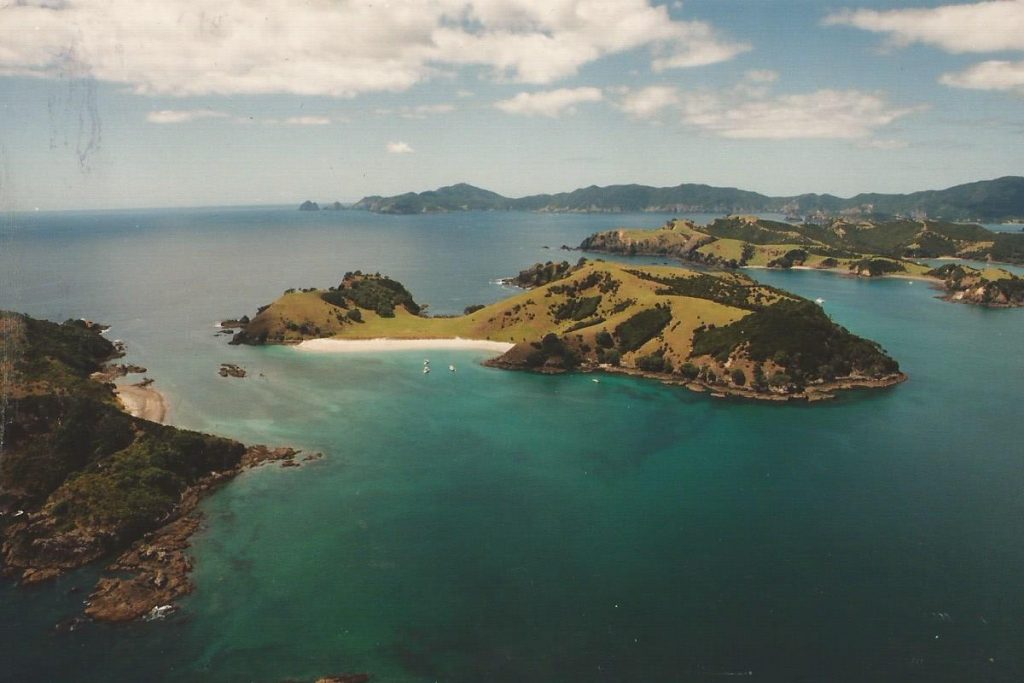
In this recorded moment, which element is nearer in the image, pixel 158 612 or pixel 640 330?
pixel 158 612

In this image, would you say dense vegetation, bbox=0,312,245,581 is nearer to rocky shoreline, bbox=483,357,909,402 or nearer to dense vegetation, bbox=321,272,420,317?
rocky shoreline, bbox=483,357,909,402

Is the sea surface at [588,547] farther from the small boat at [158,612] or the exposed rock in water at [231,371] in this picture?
the exposed rock in water at [231,371]

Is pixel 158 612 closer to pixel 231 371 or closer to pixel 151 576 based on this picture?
pixel 151 576

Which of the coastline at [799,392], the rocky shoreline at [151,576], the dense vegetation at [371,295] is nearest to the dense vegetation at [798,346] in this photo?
the coastline at [799,392]

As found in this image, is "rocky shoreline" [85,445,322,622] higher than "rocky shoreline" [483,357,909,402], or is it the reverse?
"rocky shoreline" [483,357,909,402]

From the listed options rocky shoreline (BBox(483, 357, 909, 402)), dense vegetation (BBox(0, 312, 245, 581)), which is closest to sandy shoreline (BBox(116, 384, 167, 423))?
dense vegetation (BBox(0, 312, 245, 581))

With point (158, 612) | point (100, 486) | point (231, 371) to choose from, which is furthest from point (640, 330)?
point (158, 612)

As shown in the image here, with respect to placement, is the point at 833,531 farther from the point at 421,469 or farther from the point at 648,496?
the point at 421,469
